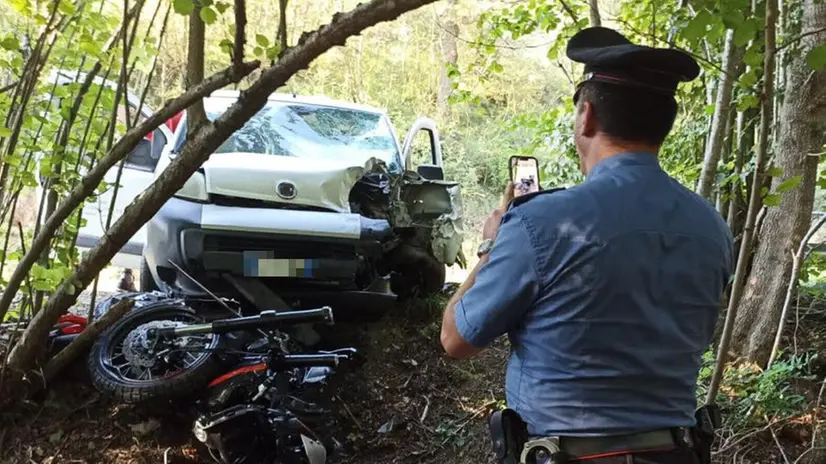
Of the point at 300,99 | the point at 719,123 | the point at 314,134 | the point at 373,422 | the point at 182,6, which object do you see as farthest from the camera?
the point at 300,99

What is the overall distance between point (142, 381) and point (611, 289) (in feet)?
10.1

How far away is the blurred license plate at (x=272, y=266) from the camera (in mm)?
4191

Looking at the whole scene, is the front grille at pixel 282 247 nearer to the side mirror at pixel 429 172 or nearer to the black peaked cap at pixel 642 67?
the side mirror at pixel 429 172

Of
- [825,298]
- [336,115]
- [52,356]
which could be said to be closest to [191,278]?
[52,356]

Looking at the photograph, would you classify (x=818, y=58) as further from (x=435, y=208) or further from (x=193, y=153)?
(x=435, y=208)

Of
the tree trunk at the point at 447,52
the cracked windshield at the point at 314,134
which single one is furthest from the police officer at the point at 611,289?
the tree trunk at the point at 447,52

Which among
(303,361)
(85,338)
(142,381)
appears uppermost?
(303,361)

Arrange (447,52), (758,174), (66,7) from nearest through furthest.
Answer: (758,174), (66,7), (447,52)

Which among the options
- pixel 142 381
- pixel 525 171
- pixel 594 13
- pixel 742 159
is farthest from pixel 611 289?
pixel 742 159

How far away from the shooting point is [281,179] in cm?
445

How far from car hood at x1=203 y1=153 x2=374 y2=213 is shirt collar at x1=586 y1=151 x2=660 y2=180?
10.6 feet

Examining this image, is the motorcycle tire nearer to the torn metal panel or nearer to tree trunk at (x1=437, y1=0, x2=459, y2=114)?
the torn metal panel

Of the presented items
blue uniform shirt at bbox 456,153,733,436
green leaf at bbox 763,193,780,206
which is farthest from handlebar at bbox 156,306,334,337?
green leaf at bbox 763,193,780,206

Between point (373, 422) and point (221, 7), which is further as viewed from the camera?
point (373, 422)
